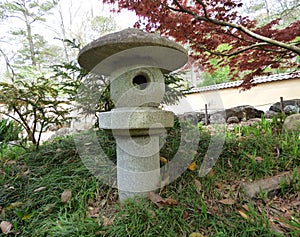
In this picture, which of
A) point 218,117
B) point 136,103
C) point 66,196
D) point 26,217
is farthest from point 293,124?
point 26,217

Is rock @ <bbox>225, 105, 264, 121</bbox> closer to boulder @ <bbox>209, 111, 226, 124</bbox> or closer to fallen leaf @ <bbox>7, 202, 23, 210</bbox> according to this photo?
boulder @ <bbox>209, 111, 226, 124</bbox>

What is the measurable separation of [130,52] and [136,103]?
386 millimetres

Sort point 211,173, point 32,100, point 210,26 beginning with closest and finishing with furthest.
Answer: point 211,173, point 32,100, point 210,26

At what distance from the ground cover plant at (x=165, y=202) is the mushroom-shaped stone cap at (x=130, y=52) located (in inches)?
40.9

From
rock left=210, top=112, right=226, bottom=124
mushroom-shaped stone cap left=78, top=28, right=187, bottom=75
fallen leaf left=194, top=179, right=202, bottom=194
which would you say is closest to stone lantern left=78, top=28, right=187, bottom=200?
mushroom-shaped stone cap left=78, top=28, right=187, bottom=75

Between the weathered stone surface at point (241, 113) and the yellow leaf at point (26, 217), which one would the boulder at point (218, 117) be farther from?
the yellow leaf at point (26, 217)

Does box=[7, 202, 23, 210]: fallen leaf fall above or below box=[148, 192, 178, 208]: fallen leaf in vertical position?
below

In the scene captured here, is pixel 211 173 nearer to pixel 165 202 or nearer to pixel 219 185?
pixel 219 185

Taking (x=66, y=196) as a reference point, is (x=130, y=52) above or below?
above

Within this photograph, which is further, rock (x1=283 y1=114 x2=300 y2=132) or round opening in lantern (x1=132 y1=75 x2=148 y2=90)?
rock (x1=283 y1=114 x2=300 y2=132)

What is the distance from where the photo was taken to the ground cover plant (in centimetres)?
133

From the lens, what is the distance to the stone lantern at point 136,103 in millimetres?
1441

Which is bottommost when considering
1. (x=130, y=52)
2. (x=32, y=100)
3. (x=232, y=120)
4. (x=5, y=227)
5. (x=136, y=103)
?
(x=5, y=227)

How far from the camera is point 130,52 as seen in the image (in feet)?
4.71
